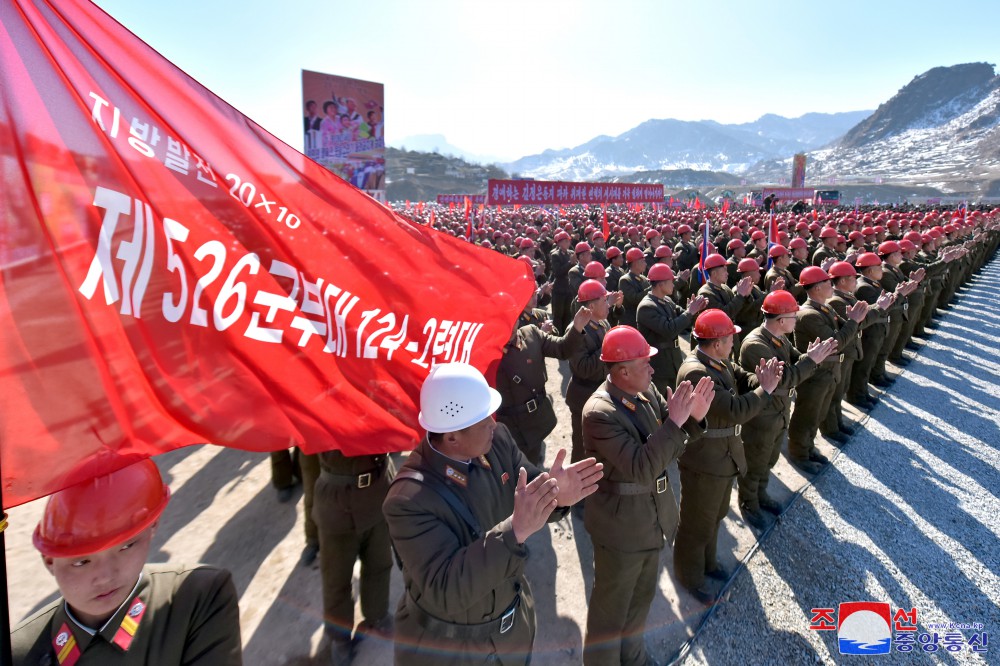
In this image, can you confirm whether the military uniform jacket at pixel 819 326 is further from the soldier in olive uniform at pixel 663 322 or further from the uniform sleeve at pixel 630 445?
the uniform sleeve at pixel 630 445

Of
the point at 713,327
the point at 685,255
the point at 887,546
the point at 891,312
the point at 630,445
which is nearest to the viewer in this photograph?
the point at 630,445

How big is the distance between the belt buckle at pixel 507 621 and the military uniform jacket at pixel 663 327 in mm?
4517

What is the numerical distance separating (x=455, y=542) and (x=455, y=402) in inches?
24.0

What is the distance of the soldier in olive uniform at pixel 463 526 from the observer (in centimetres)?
191

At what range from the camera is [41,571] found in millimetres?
4355

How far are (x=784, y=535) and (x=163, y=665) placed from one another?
5208 mm

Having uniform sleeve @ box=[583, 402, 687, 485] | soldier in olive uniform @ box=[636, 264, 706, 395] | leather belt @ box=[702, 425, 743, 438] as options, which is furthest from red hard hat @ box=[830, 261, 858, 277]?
uniform sleeve @ box=[583, 402, 687, 485]

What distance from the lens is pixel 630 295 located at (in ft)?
27.0

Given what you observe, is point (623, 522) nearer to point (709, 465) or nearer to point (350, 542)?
point (709, 465)

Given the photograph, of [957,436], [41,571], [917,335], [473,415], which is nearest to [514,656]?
[473,415]

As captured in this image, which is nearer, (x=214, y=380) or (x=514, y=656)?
(x=214, y=380)

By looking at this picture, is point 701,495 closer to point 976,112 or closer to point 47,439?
point 47,439

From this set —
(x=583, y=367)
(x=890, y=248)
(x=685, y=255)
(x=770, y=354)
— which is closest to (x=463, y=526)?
(x=583, y=367)

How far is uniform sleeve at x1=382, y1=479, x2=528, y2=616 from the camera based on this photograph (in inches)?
74.7
